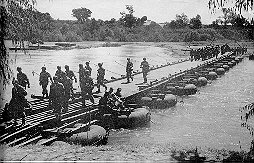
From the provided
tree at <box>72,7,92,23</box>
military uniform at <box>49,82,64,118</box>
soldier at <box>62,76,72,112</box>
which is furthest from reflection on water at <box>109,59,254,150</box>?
tree at <box>72,7,92,23</box>

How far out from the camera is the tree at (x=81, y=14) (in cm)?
12801

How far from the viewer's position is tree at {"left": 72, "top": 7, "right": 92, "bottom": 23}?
5040 inches

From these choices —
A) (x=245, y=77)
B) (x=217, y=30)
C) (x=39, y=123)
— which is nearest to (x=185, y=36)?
(x=217, y=30)

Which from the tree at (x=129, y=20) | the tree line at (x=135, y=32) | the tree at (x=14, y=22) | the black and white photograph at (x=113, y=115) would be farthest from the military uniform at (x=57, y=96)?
the tree at (x=129, y=20)

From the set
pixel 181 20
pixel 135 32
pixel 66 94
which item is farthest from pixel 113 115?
pixel 181 20

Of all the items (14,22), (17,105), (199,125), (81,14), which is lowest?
(199,125)

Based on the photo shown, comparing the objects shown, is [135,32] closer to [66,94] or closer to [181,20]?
[181,20]

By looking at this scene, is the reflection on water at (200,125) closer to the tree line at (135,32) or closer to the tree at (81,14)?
the tree line at (135,32)

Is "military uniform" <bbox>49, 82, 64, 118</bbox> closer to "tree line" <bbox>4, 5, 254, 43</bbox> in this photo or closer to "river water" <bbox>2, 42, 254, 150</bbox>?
"river water" <bbox>2, 42, 254, 150</bbox>

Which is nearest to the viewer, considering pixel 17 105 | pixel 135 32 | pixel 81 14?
pixel 17 105

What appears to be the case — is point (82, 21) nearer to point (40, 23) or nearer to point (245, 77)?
point (245, 77)

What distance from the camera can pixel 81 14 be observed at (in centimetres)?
12838

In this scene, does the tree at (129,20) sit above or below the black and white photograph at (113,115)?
above

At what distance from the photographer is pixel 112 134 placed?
14.1m
